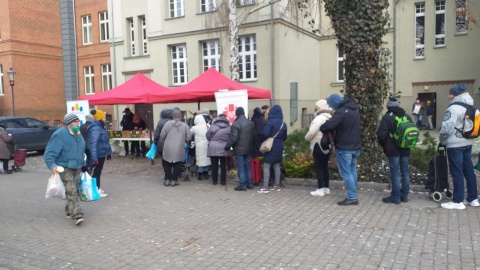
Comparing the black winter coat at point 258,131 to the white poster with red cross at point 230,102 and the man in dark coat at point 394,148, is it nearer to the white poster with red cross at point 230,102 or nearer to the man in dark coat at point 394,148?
the white poster with red cross at point 230,102

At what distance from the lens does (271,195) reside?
7750 mm

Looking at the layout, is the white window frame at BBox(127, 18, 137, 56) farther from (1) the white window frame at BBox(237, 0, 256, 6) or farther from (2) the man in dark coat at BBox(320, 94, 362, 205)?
(2) the man in dark coat at BBox(320, 94, 362, 205)

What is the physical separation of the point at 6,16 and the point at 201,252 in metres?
31.8

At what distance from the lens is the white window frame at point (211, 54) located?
71.9 ft

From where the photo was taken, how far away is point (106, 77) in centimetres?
3025

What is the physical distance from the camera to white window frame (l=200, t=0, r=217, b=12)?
20783 mm

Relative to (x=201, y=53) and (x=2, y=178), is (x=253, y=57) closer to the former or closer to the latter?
(x=201, y=53)

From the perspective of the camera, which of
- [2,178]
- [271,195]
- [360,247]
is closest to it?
[360,247]

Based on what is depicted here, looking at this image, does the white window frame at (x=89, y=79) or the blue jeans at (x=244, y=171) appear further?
the white window frame at (x=89, y=79)

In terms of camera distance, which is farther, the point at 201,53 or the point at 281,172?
the point at 201,53

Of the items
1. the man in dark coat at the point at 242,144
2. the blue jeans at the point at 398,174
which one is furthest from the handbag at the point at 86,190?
the blue jeans at the point at 398,174

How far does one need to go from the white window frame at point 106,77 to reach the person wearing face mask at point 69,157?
2511 cm

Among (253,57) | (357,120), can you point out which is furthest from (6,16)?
(357,120)

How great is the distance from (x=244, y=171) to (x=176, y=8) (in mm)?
17211
